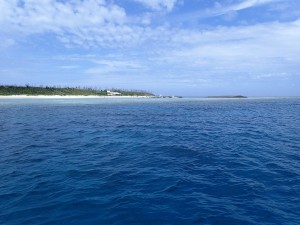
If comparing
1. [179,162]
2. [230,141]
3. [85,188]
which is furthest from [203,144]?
[85,188]

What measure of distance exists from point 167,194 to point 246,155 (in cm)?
828

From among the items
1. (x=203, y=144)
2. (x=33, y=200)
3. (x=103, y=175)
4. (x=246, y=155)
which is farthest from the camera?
(x=203, y=144)

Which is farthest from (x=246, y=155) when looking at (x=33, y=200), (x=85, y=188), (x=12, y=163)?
(x=12, y=163)

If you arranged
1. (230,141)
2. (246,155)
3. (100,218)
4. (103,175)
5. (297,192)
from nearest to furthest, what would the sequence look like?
1. (100,218)
2. (297,192)
3. (103,175)
4. (246,155)
5. (230,141)

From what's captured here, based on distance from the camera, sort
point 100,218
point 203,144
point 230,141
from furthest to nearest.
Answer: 1. point 230,141
2. point 203,144
3. point 100,218

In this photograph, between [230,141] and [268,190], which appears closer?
[268,190]

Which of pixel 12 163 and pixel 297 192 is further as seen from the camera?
pixel 12 163

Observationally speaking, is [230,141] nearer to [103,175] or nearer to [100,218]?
[103,175]

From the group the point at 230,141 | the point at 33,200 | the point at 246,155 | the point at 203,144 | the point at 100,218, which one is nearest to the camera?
the point at 100,218

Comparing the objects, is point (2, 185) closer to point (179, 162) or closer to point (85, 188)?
point (85, 188)

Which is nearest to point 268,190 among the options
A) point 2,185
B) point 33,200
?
point 33,200

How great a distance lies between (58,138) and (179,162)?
11.7 meters

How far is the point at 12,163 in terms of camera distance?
1435 cm

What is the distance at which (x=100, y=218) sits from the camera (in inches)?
337
